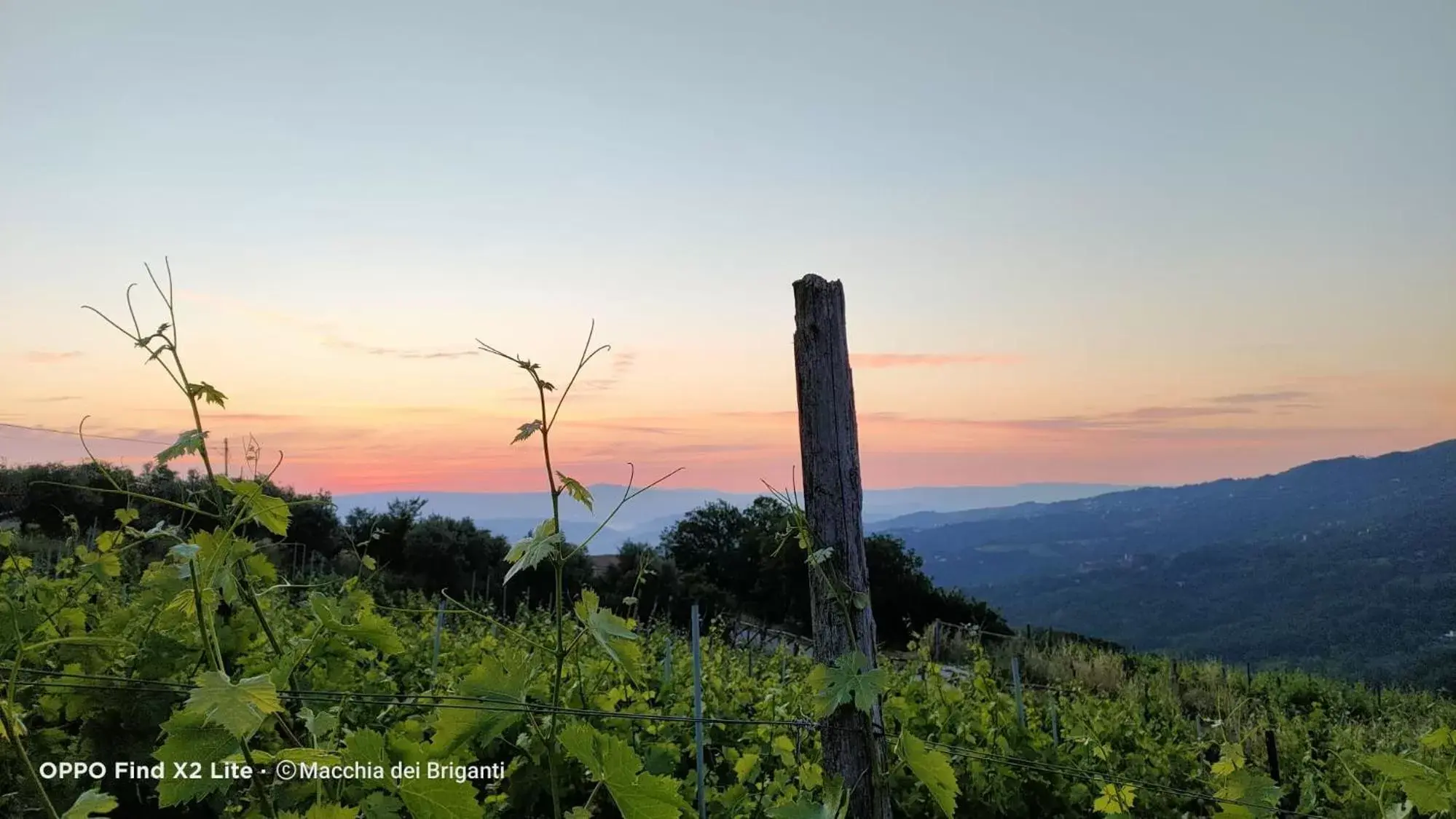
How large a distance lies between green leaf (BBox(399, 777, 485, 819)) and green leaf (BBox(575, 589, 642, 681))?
0.31 metres

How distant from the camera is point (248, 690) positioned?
109cm

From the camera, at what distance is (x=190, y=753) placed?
4.37 feet

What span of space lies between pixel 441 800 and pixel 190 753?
40 cm

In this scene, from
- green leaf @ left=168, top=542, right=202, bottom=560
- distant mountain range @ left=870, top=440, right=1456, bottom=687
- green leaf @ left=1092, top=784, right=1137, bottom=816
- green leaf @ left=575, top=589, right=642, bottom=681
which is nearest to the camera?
green leaf @ left=168, top=542, right=202, bottom=560

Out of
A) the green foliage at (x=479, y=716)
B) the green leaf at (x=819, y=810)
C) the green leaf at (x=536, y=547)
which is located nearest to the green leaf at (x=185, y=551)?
the green foliage at (x=479, y=716)

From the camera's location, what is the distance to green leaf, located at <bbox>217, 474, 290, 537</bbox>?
4.74 feet

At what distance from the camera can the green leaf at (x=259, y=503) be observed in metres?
1.44

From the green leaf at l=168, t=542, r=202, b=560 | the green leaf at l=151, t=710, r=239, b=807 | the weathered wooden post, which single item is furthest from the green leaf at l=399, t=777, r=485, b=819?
the weathered wooden post

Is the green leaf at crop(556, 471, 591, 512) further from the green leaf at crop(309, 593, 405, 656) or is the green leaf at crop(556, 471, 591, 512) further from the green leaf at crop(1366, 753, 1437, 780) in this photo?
the green leaf at crop(1366, 753, 1437, 780)

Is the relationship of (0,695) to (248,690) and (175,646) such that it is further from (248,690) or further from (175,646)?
(248,690)

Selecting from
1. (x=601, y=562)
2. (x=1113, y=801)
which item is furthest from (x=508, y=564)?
(x=1113, y=801)

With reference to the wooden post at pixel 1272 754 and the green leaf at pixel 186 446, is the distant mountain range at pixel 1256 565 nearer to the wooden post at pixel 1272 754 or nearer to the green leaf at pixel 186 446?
the wooden post at pixel 1272 754

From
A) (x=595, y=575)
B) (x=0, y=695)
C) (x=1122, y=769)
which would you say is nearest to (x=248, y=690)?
(x=0, y=695)

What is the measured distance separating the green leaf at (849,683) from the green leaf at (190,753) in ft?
3.95
